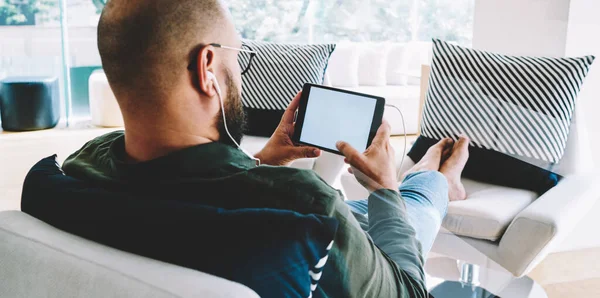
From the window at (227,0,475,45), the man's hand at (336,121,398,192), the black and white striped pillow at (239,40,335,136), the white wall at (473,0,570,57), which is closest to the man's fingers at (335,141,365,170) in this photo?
the man's hand at (336,121,398,192)

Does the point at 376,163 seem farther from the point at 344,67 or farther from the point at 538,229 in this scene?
the point at 344,67

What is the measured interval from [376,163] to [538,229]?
0.77m

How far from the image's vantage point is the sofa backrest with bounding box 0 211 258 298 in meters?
0.61

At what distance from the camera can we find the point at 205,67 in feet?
2.78

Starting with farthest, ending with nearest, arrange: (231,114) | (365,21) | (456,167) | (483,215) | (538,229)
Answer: (365,21) → (456,167) → (483,215) → (538,229) → (231,114)

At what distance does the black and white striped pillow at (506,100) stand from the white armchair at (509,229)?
15 cm

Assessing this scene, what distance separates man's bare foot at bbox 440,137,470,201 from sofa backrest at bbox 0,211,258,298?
131cm

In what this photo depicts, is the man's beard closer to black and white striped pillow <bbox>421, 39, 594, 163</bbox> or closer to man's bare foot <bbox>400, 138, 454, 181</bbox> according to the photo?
man's bare foot <bbox>400, 138, 454, 181</bbox>

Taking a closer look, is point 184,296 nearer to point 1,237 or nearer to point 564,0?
point 1,237

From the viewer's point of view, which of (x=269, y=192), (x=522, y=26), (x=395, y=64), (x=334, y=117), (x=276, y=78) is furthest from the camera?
(x=395, y=64)

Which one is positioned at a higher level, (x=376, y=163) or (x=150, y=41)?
(x=150, y=41)

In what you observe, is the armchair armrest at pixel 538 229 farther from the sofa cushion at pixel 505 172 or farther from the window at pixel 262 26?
the window at pixel 262 26

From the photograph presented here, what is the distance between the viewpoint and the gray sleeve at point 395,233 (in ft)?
3.09

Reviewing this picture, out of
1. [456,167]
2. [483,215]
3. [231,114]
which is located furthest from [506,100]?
[231,114]
